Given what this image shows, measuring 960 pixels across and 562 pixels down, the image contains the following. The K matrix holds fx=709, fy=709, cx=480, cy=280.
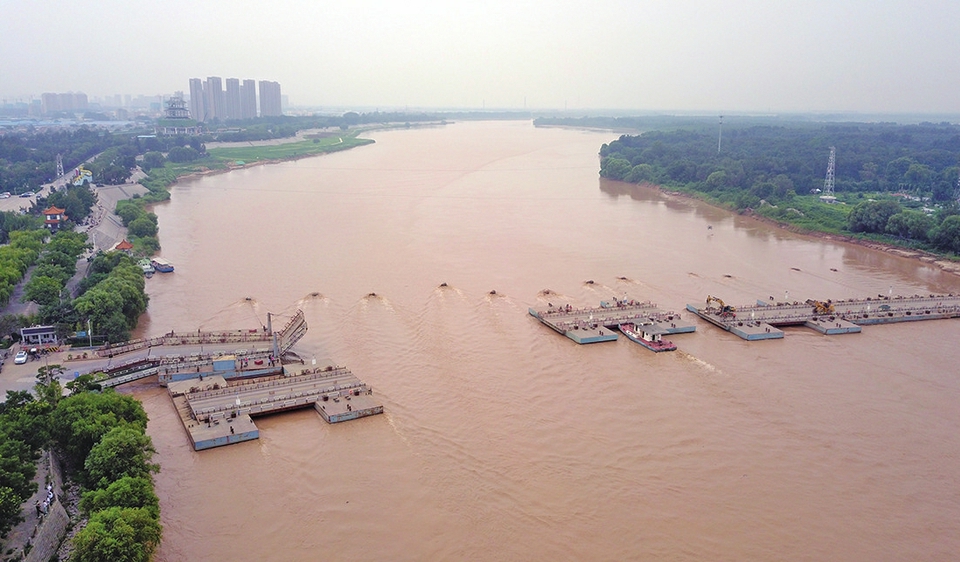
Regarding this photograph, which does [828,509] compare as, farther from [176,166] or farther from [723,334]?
[176,166]

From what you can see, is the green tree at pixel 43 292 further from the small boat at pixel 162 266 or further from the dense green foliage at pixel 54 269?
the small boat at pixel 162 266

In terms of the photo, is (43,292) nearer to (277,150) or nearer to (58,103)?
(277,150)

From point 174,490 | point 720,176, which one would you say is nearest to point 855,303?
point 174,490

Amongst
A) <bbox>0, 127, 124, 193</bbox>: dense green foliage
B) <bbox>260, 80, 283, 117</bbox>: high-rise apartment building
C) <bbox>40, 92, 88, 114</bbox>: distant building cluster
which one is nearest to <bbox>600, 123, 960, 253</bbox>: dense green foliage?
<bbox>0, 127, 124, 193</bbox>: dense green foliage

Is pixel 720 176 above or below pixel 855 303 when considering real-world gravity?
above

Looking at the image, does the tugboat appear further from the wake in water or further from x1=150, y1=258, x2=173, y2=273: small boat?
the wake in water
